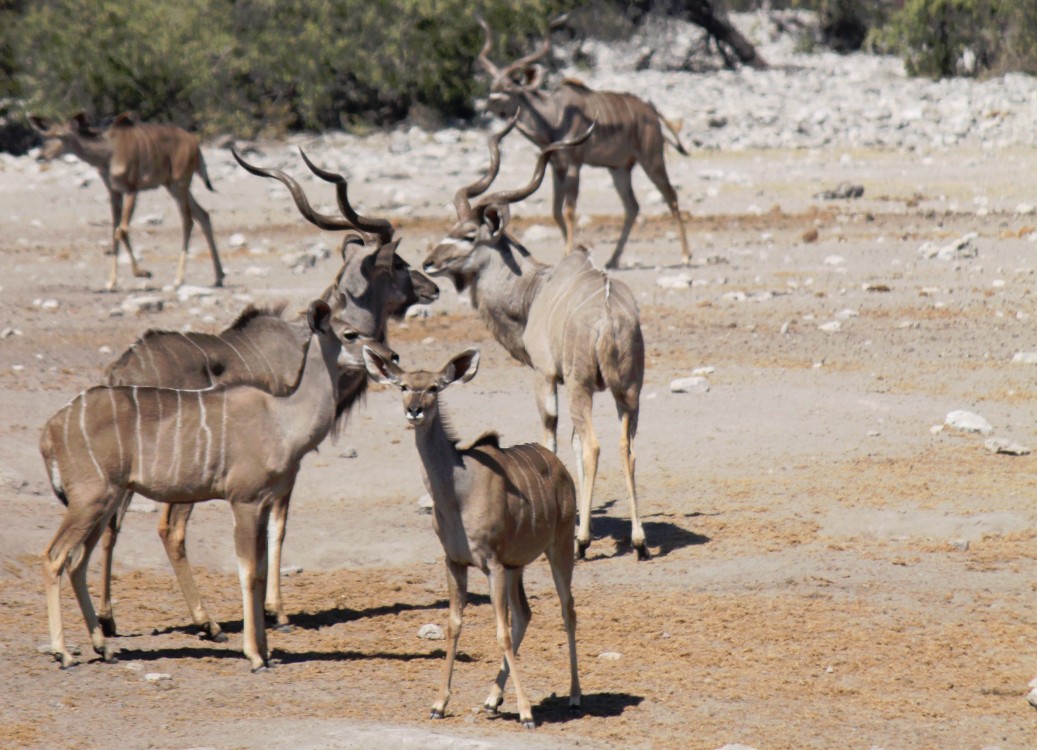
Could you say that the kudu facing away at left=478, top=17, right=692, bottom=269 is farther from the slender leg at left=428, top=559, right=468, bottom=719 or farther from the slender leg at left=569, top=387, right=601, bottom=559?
the slender leg at left=428, top=559, right=468, bottom=719

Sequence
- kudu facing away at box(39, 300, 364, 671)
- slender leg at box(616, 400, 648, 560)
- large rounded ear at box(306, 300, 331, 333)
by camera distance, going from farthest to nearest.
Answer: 1. slender leg at box(616, 400, 648, 560)
2. large rounded ear at box(306, 300, 331, 333)
3. kudu facing away at box(39, 300, 364, 671)

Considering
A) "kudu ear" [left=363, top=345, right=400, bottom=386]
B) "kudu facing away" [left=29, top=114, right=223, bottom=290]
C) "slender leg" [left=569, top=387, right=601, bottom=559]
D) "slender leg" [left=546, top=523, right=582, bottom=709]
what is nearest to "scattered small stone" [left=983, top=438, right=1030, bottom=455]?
"slender leg" [left=569, top=387, right=601, bottom=559]

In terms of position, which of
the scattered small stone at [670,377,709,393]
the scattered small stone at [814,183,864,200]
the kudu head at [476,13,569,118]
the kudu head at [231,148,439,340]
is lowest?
the scattered small stone at [670,377,709,393]

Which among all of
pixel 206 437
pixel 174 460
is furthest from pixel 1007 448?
pixel 174 460

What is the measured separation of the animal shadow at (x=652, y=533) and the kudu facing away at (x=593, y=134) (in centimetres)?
657

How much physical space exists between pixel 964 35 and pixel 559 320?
2172cm

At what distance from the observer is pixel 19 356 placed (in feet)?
36.8

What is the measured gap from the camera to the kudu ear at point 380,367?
500cm

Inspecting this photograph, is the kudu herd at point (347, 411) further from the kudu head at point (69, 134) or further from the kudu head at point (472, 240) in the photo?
the kudu head at point (69, 134)

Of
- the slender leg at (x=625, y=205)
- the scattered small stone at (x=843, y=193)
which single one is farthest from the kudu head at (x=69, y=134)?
the scattered small stone at (x=843, y=193)

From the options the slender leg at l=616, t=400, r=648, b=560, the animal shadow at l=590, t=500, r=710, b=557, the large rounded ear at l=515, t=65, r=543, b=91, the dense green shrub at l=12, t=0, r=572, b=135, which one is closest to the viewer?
the slender leg at l=616, t=400, r=648, b=560

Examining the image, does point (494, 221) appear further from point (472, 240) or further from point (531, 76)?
point (531, 76)

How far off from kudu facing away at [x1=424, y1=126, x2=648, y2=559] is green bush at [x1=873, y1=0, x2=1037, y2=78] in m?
20.2

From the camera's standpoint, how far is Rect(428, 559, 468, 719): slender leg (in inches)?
193
